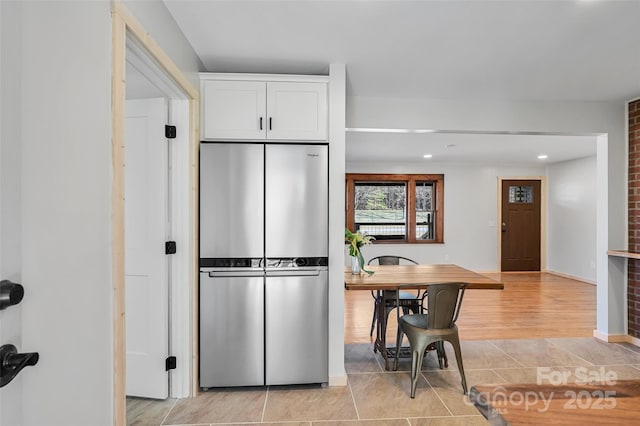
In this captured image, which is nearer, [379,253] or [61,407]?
[61,407]

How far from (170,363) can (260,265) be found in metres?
0.92

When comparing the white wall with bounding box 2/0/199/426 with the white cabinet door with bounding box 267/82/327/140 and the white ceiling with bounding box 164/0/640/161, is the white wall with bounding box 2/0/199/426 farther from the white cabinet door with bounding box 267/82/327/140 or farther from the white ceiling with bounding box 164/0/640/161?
the white cabinet door with bounding box 267/82/327/140

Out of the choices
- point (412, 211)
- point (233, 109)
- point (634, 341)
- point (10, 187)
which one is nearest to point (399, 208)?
point (412, 211)

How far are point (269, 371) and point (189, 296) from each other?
0.81 meters

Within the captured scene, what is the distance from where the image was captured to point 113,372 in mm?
1351

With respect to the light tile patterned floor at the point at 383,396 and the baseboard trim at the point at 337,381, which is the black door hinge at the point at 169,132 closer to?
the light tile patterned floor at the point at 383,396

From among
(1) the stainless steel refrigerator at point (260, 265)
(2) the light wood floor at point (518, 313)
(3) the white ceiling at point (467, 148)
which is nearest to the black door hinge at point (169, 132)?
(1) the stainless steel refrigerator at point (260, 265)

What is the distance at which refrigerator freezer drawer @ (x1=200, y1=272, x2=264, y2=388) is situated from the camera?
2.47 metres

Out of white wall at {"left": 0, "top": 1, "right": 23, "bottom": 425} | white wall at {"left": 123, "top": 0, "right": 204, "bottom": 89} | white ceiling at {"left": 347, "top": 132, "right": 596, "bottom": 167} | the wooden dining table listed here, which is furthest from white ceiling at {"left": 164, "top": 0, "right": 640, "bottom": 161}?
white ceiling at {"left": 347, "top": 132, "right": 596, "bottom": 167}

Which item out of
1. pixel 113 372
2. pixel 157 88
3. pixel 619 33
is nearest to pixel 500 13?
pixel 619 33

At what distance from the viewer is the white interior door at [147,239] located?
2324 mm

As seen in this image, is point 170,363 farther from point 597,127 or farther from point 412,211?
point 412,211

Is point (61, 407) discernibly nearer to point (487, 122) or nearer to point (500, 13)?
point (500, 13)

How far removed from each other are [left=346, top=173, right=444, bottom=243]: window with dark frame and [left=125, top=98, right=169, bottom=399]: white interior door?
5.55 metres
